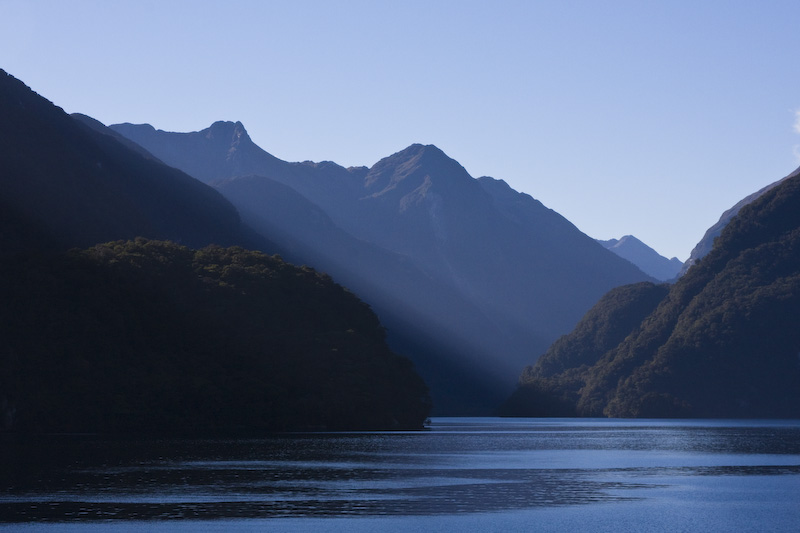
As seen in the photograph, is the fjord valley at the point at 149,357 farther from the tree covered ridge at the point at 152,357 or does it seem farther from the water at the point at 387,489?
the water at the point at 387,489

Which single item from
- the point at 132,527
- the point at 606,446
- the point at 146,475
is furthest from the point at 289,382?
the point at 132,527

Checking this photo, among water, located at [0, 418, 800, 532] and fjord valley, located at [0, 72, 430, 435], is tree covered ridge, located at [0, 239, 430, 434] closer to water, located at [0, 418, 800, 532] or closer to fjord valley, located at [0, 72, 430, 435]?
fjord valley, located at [0, 72, 430, 435]

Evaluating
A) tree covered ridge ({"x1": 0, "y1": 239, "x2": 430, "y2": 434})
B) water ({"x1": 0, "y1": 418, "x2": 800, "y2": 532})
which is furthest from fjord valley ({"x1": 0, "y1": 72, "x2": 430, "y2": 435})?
water ({"x1": 0, "y1": 418, "x2": 800, "y2": 532})

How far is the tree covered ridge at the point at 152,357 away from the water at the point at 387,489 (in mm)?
33332

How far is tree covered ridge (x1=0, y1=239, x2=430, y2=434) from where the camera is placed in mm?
154875

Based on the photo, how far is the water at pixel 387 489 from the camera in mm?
56219

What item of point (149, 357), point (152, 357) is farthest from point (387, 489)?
point (152, 357)

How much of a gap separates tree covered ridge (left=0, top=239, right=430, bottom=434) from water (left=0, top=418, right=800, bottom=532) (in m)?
33.3

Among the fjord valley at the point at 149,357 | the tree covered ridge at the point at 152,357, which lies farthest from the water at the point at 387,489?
the tree covered ridge at the point at 152,357

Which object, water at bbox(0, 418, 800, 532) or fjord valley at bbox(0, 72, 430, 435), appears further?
fjord valley at bbox(0, 72, 430, 435)

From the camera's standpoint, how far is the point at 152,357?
17112cm

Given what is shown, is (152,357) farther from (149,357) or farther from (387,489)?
(387,489)

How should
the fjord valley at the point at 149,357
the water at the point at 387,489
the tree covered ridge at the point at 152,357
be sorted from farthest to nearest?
the tree covered ridge at the point at 152,357
the fjord valley at the point at 149,357
the water at the point at 387,489

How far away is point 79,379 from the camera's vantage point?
6171 inches
